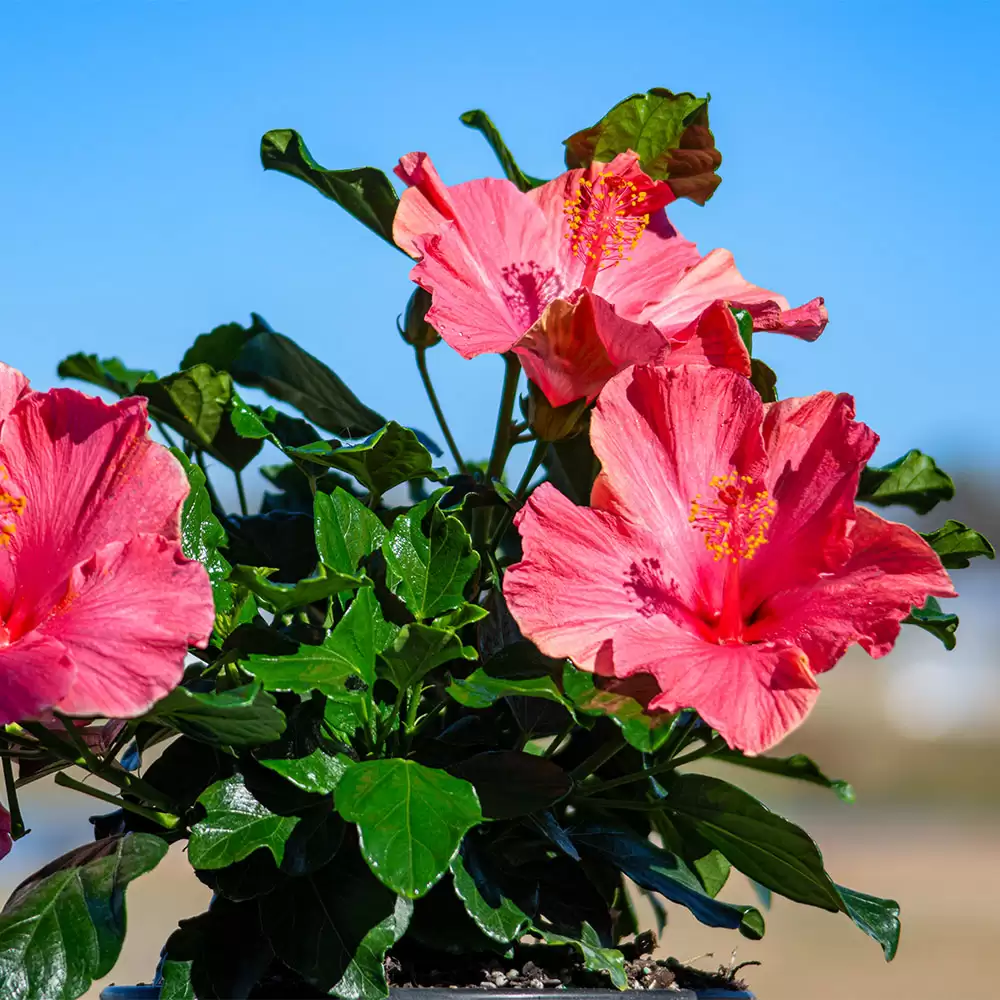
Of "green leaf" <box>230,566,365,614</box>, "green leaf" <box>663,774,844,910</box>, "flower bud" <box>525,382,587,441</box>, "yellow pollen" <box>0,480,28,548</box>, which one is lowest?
"green leaf" <box>663,774,844,910</box>

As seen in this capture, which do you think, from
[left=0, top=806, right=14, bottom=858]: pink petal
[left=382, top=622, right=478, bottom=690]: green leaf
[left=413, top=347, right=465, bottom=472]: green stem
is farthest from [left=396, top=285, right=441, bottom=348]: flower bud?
[left=0, top=806, right=14, bottom=858]: pink petal

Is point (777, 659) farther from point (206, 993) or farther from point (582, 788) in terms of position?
point (206, 993)

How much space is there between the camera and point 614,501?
659 mm

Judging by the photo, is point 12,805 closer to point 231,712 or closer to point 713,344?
point 231,712

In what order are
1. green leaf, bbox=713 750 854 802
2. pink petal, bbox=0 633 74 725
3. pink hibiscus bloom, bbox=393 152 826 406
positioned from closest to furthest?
pink petal, bbox=0 633 74 725
pink hibiscus bloom, bbox=393 152 826 406
green leaf, bbox=713 750 854 802

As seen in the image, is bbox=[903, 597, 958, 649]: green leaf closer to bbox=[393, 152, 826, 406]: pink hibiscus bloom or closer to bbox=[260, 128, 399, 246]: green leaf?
bbox=[393, 152, 826, 406]: pink hibiscus bloom

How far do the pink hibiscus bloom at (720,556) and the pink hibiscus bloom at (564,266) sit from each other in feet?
0.17

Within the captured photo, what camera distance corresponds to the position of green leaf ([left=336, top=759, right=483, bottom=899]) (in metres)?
0.54

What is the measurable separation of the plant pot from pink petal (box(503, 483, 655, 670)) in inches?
7.5

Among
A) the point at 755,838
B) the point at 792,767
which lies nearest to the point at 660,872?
the point at 755,838

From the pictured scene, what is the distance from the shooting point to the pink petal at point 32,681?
52cm

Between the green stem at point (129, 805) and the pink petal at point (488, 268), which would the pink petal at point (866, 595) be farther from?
the green stem at point (129, 805)

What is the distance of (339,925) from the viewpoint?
628 mm

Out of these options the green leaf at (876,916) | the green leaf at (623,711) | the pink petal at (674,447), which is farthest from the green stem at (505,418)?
the green leaf at (876,916)
